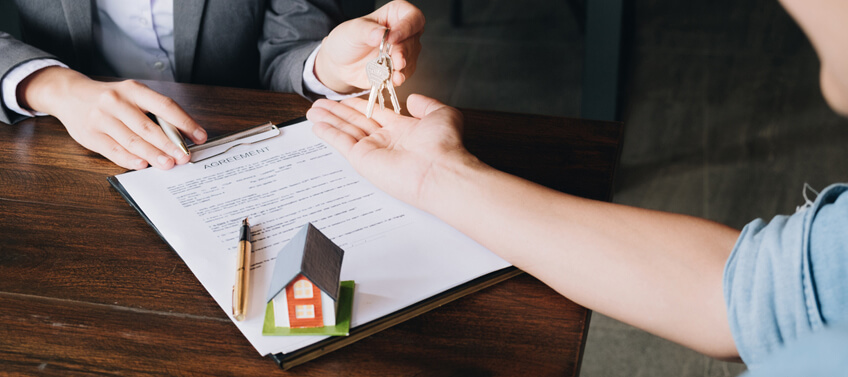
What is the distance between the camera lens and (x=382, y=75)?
839mm

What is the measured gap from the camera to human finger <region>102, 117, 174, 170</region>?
77 centimetres

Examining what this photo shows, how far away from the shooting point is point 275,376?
1.67 ft

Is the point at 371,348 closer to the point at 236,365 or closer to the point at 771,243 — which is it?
the point at 236,365

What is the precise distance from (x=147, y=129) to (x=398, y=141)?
1.04ft

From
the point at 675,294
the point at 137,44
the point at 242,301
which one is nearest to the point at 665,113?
the point at 137,44

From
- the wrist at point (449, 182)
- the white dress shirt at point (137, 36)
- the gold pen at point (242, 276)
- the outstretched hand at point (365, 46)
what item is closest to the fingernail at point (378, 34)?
the outstretched hand at point (365, 46)

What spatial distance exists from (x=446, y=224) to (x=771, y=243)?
304mm

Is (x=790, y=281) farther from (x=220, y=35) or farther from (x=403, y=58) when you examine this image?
(x=220, y=35)

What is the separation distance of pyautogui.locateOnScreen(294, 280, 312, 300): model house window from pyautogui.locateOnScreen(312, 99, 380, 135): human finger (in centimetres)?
35

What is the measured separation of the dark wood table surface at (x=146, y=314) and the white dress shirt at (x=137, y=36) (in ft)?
1.89

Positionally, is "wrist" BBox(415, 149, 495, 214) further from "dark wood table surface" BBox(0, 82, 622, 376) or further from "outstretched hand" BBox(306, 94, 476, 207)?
"dark wood table surface" BBox(0, 82, 622, 376)

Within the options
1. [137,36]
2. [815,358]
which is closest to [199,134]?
[137,36]

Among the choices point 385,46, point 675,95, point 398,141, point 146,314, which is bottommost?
point 675,95

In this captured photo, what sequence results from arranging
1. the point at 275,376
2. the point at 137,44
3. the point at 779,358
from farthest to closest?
1. the point at 137,44
2. the point at 275,376
3. the point at 779,358
